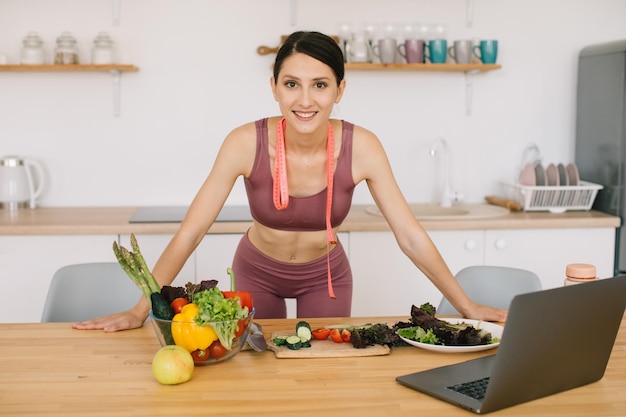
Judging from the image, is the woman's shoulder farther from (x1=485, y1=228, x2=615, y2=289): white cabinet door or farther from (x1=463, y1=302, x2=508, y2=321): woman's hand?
(x1=485, y1=228, x2=615, y2=289): white cabinet door

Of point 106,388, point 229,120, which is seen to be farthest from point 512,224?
point 106,388

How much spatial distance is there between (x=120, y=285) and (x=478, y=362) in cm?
128

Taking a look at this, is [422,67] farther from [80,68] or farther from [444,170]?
[80,68]

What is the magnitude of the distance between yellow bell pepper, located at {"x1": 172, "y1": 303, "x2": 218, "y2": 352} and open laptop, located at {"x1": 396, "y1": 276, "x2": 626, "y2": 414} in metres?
0.41

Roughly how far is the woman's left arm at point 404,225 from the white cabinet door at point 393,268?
1.16 meters

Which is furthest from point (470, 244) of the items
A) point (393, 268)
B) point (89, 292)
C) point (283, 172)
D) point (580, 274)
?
point (89, 292)

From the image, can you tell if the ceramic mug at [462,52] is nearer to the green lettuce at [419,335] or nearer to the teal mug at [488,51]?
the teal mug at [488,51]

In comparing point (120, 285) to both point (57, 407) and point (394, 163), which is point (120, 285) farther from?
point (394, 163)

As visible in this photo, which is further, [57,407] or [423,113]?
[423,113]

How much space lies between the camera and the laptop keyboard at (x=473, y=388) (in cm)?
162

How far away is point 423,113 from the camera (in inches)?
162

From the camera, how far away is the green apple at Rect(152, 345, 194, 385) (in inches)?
66.0

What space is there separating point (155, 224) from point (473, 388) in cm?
208

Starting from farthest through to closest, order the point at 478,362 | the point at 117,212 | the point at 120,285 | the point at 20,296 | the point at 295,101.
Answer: the point at 117,212, the point at 20,296, the point at 120,285, the point at 295,101, the point at 478,362
